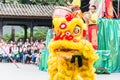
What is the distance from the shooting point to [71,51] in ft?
28.3

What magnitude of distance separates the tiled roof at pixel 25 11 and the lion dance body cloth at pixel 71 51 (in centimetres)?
1703

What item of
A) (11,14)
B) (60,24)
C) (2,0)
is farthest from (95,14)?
(2,0)

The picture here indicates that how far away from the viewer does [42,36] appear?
3462 centimetres

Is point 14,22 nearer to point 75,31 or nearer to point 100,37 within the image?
point 100,37

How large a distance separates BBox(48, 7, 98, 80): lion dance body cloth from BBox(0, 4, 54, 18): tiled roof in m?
17.0

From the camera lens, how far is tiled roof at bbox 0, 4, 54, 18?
85.9 feet

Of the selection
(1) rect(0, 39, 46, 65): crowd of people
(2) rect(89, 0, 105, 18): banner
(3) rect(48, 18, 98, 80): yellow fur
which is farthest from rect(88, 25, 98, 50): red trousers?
(3) rect(48, 18, 98, 80): yellow fur

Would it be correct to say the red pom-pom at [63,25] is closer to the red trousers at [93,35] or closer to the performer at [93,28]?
the performer at [93,28]

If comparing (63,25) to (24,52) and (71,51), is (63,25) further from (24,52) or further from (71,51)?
(24,52)

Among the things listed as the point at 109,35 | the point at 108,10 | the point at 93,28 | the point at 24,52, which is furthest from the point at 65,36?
the point at 24,52

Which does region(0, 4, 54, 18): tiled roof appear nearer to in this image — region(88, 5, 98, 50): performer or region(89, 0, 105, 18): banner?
region(89, 0, 105, 18): banner

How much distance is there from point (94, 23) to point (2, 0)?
1764 cm

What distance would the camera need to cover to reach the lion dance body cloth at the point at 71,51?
8.63 metres

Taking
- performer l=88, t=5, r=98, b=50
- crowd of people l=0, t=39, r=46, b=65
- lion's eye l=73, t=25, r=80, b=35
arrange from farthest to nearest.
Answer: crowd of people l=0, t=39, r=46, b=65
performer l=88, t=5, r=98, b=50
lion's eye l=73, t=25, r=80, b=35
